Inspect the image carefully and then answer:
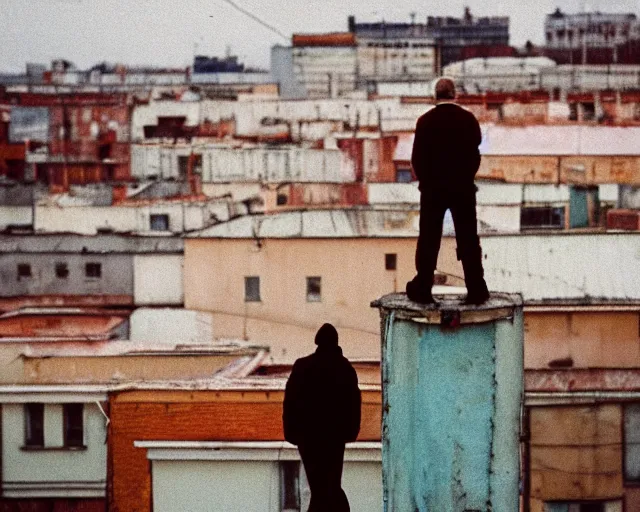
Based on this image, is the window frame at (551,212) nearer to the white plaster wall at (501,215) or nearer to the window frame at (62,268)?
the white plaster wall at (501,215)

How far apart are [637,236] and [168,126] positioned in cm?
2598

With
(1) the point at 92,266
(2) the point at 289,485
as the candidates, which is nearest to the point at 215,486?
(2) the point at 289,485

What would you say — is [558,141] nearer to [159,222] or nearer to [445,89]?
[159,222]

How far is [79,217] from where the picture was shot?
3027 cm

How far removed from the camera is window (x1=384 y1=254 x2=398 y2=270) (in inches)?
968

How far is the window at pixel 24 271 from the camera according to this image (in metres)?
Result: 27.9

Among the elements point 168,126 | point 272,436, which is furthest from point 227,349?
point 168,126

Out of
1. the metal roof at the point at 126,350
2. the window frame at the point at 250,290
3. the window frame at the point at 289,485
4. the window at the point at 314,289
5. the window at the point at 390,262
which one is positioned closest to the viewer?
the window frame at the point at 289,485

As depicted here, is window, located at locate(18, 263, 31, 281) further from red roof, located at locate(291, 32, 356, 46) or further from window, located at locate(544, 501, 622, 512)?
red roof, located at locate(291, 32, 356, 46)

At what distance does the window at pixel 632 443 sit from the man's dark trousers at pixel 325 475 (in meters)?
12.7

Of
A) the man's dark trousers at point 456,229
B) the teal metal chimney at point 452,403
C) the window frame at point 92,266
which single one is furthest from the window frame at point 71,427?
the window frame at point 92,266

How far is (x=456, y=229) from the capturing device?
4.85 meters

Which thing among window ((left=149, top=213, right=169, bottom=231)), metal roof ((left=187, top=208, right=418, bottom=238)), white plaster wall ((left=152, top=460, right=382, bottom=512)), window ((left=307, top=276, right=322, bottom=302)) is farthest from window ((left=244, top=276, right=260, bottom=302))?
white plaster wall ((left=152, top=460, right=382, bottom=512))

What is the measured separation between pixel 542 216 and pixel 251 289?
285 inches
